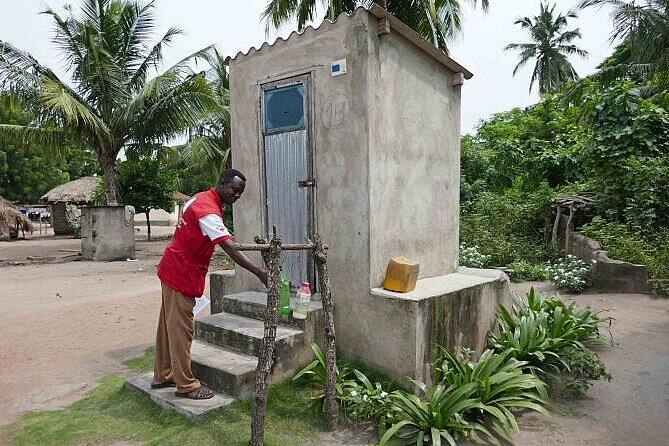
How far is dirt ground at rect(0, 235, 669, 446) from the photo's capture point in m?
3.87

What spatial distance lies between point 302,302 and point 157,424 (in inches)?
61.4

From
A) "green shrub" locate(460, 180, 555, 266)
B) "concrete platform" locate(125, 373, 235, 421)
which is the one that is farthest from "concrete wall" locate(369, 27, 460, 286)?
"green shrub" locate(460, 180, 555, 266)

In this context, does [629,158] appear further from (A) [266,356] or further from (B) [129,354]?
(B) [129,354]

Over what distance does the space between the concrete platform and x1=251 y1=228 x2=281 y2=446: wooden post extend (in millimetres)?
623

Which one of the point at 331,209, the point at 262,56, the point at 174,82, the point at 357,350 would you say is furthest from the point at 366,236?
the point at 174,82

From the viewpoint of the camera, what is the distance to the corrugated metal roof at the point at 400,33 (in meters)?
4.46

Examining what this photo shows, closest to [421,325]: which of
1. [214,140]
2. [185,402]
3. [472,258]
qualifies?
[185,402]

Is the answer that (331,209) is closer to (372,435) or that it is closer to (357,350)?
(357,350)

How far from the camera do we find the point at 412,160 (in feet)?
16.7

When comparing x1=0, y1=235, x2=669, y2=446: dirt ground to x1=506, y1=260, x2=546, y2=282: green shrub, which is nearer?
x1=0, y1=235, x2=669, y2=446: dirt ground

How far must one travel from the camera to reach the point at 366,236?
14.8 ft

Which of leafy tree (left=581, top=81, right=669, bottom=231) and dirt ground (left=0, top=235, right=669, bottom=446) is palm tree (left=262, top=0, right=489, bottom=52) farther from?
dirt ground (left=0, top=235, right=669, bottom=446)

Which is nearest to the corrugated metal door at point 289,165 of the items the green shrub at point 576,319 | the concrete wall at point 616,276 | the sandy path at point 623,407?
the sandy path at point 623,407

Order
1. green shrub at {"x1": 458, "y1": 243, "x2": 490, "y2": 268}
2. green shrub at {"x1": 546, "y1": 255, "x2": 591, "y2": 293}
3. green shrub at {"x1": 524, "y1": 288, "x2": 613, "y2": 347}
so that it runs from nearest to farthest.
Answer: green shrub at {"x1": 524, "y1": 288, "x2": 613, "y2": 347}
green shrub at {"x1": 546, "y1": 255, "x2": 591, "y2": 293}
green shrub at {"x1": 458, "y1": 243, "x2": 490, "y2": 268}
